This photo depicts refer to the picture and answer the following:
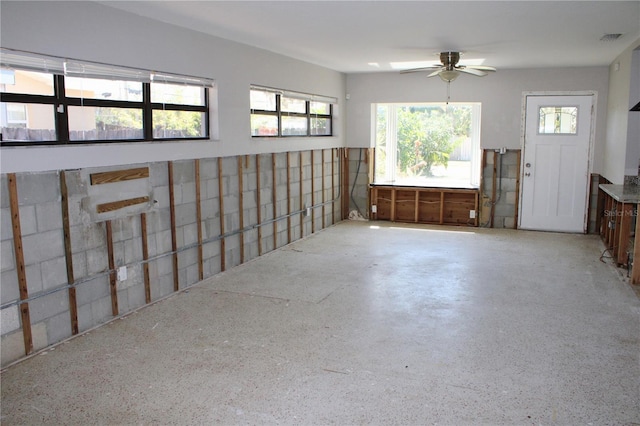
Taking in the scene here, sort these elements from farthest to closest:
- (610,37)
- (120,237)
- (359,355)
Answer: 1. (610,37)
2. (120,237)
3. (359,355)

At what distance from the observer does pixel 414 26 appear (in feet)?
15.6

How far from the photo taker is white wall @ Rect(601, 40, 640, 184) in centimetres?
598

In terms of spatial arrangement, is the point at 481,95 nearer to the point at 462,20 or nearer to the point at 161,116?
the point at 462,20

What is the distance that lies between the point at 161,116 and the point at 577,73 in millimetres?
6103

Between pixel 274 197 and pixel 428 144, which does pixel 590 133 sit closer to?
pixel 428 144

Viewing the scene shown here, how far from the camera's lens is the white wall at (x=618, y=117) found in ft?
19.6

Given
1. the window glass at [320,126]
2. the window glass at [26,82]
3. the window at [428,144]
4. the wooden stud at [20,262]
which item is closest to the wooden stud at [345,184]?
the window at [428,144]

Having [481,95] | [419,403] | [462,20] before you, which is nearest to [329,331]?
[419,403]

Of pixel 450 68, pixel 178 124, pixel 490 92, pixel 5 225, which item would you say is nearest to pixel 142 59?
pixel 178 124

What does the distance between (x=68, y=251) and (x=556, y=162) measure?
6925 mm

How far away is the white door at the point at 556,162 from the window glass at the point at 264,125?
400 centimetres

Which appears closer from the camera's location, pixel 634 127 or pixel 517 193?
pixel 634 127

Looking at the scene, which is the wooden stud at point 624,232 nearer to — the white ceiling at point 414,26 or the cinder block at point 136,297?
the white ceiling at point 414,26

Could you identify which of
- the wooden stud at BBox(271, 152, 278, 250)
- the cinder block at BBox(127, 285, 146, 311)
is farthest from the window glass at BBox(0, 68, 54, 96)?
the wooden stud at BBox(271, 152, 278, 250)
